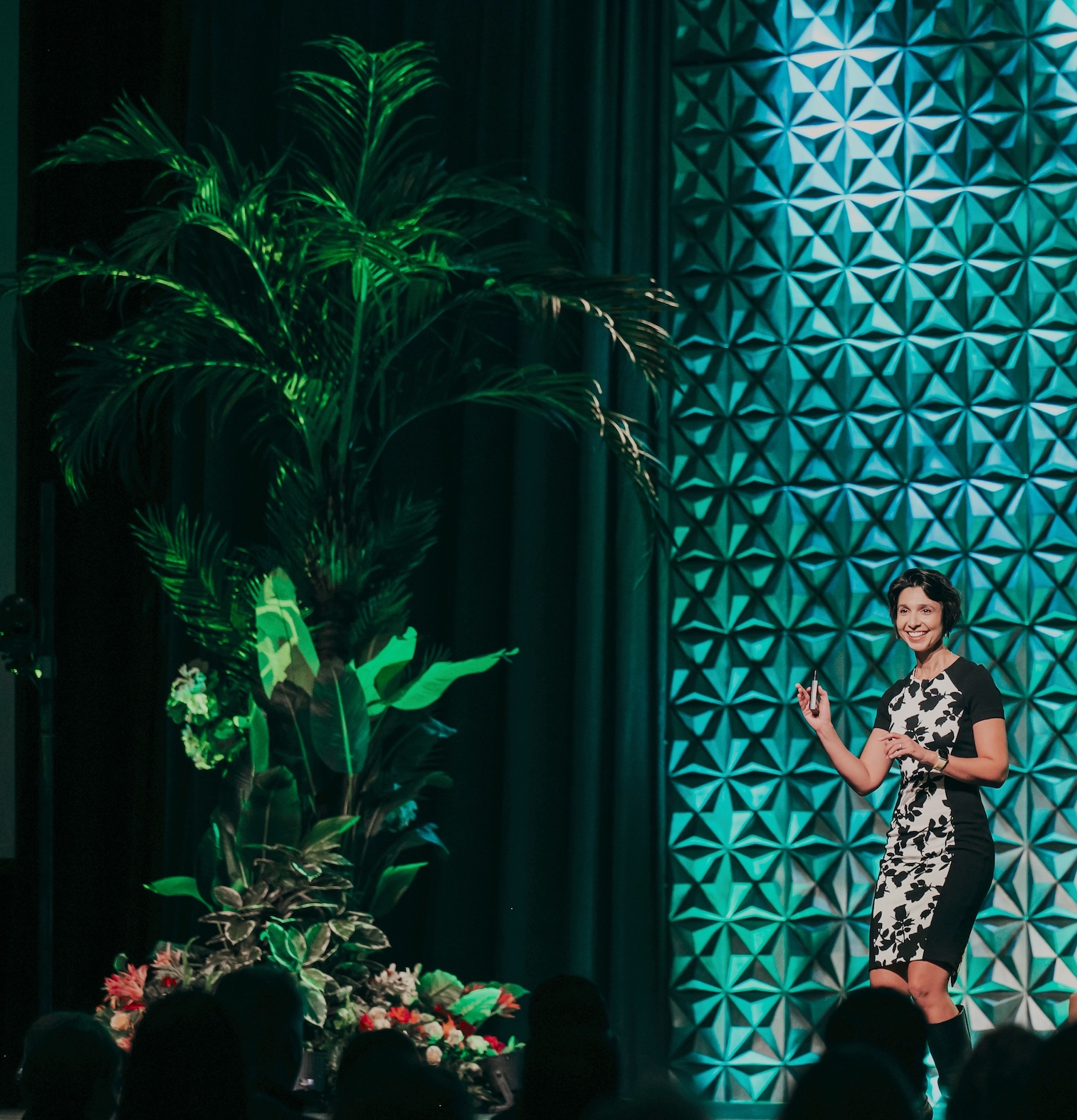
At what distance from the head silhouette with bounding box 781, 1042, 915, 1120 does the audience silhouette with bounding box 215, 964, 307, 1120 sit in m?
0.85

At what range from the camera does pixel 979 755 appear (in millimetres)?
3486

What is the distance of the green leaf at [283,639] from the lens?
4.10m

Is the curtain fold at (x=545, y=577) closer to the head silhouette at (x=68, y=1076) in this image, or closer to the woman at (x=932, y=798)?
the woman at (x=932, y=798)

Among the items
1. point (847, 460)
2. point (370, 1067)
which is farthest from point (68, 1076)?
point (847, 460)

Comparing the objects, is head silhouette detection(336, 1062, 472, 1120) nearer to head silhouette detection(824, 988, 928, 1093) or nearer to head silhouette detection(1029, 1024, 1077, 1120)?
head silhouette detection(1029, 1024, 1077, 1120)

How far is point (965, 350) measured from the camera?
15.9 ft

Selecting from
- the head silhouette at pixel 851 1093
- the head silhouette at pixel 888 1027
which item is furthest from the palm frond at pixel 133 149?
the head silhouette at pixel 851 1093

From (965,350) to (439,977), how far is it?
8.85 ft

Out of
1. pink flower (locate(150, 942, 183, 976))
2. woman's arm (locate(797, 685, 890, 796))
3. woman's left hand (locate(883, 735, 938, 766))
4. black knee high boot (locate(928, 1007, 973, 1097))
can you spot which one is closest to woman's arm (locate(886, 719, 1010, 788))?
woman's left hand (locate(883, 735, 938, 766))

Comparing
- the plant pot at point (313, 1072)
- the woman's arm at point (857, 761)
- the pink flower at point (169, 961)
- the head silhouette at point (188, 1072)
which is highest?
the head silhouette at point (188, 1072)

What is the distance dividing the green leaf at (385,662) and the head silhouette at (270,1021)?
212cm

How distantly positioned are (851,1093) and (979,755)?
253cm

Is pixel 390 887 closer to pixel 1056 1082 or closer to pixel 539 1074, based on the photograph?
pixel 539 1074

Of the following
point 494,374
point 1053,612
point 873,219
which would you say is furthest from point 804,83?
point 1053,612
